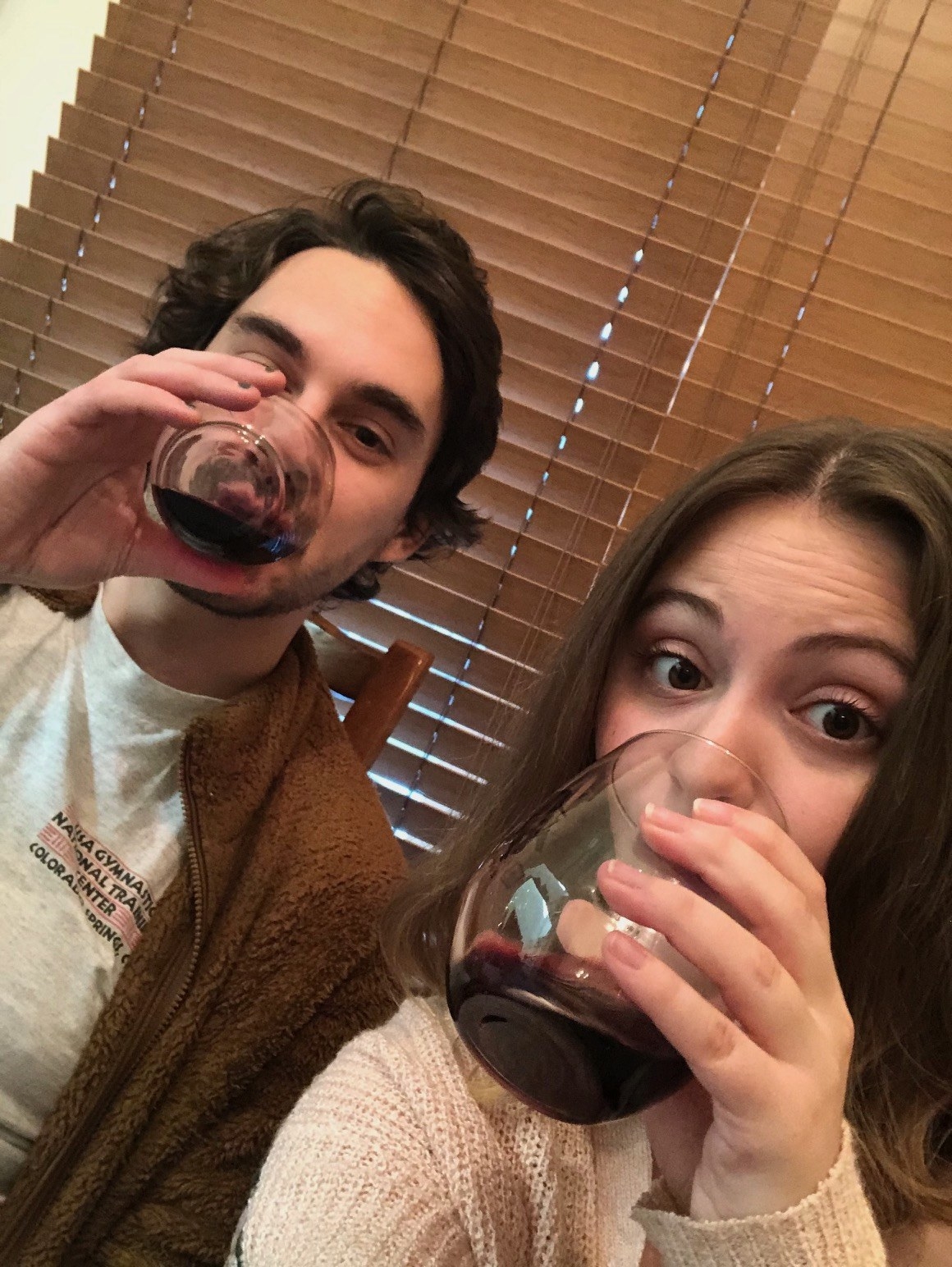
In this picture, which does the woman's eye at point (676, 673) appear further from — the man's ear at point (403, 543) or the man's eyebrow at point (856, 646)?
the man's ear at point (403, 543)

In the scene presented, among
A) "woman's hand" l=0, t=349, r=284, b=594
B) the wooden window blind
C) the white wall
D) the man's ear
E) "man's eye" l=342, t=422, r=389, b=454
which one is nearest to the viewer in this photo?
"woman's hand" l=0, t=349, r=284, b=594

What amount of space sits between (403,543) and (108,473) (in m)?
0.42

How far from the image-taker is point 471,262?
120 centimetres

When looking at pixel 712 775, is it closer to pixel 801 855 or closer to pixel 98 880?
pixel 801 855

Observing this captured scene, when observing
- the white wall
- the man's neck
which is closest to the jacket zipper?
the man's neck

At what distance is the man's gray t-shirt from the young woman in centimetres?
37

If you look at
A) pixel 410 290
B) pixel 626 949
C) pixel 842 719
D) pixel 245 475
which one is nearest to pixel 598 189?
pixel 410 290

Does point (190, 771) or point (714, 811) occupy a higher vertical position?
point (714, 811)

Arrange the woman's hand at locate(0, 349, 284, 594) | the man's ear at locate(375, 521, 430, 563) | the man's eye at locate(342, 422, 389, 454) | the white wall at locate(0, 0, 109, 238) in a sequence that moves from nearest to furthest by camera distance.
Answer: the woman's hand at locate(0, 349, 284, 594) → the man's eye at locate(342, 422, 389, 454) → the man's ear at locate(375, 521, 430, 563) → the white wall at locate(0, 0, 109, 238)

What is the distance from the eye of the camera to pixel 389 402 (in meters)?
1.03

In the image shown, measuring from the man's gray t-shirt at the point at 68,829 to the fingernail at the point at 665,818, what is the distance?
70cm

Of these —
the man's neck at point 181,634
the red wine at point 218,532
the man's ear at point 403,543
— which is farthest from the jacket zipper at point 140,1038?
the man's ear at point 403,543

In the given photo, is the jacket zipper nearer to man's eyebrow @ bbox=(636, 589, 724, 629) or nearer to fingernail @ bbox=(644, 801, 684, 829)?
man's eyebrow @ bbox=(636, 589, 724, 629)

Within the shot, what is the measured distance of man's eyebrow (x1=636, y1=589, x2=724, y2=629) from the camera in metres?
0.65
